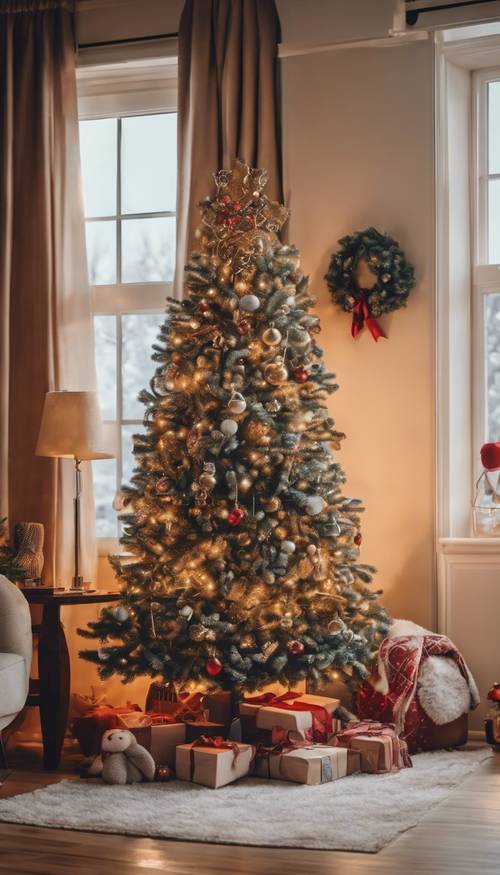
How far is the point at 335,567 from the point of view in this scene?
453 centimetres

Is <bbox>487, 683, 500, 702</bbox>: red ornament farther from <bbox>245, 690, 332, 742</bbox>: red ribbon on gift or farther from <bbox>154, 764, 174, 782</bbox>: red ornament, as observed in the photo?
<bbox>154, 764, 174, 782</bbox>: red ornament

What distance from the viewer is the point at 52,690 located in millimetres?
4473

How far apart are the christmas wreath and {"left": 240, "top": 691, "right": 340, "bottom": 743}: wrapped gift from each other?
1.54 metres

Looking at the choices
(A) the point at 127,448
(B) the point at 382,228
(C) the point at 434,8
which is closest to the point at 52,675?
(A) the point at 127,448

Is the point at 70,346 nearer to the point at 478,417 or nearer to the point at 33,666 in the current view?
the point at 33,666

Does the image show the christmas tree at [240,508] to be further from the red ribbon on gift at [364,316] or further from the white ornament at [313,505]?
the red ribbon on gift at [364,316]

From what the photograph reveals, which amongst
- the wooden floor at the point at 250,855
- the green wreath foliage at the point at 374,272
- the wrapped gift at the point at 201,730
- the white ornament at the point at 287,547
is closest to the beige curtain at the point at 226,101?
the green wreath foliage at the point at 374,272

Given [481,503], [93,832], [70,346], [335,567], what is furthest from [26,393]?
[93,832]

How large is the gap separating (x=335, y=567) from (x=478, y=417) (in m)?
1.11

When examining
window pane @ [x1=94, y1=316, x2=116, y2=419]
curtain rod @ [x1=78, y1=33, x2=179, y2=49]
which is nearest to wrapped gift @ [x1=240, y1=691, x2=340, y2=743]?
window pane @ [x1=94, y1=316, x2=116, y2=419]

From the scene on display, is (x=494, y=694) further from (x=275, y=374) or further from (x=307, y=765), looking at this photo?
(x=275, y=374)

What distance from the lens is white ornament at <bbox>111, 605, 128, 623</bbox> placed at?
4.46 meters

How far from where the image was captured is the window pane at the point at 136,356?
557 centimetres

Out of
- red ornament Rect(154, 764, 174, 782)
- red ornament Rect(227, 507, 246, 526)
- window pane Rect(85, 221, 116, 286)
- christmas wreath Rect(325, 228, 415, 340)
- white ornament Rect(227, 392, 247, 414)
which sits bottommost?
red ornament Rect(154, 764, 174, 782)
